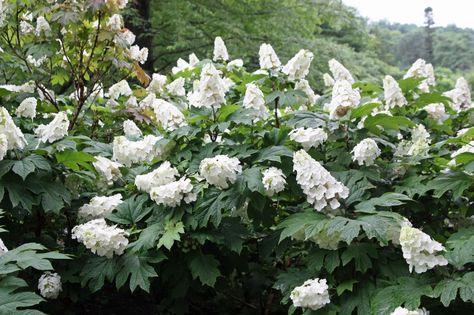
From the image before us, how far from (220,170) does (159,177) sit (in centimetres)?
48

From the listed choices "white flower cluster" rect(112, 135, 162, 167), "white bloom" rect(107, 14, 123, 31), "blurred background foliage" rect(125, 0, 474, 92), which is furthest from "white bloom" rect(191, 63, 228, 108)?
"blurred background foliage" rect(125, 0, 474, 92)

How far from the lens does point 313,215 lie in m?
2.85

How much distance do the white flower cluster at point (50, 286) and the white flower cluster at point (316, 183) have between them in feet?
5.28

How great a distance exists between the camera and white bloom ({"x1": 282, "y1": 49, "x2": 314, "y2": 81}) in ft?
12.0

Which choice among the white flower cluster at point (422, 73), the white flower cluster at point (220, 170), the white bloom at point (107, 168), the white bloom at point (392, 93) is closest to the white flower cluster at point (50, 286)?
the white bloom at point (107, 168)

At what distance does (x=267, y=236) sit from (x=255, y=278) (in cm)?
65

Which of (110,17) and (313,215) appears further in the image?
(110,17)

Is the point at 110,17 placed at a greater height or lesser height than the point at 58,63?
greater

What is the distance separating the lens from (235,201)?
2951 millimetres

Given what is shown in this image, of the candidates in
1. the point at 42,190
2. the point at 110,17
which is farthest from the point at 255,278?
the point at 110,17

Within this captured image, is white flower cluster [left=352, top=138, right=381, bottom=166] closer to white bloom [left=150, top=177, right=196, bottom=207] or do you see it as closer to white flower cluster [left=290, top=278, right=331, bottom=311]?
white flower cluster [left=290, top=278, right=331, bottom=311]

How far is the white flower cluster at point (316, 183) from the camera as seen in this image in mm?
2865

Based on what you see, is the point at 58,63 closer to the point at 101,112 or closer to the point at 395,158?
the point at 101,112

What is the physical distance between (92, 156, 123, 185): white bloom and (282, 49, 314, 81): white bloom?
4.68ft
